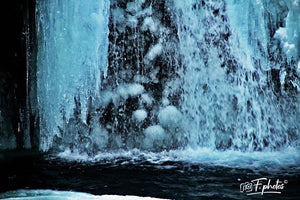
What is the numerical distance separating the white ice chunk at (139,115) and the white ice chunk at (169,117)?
11.5 inches

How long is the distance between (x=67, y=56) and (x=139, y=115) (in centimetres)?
159

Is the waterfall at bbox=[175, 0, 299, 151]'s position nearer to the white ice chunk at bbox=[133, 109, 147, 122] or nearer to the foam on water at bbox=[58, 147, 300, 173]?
the foam on water at bbox=[58, 147, 300, 173]

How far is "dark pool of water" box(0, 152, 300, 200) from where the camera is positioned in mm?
3787

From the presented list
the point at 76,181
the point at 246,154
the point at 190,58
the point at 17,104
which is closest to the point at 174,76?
the point at 190,58

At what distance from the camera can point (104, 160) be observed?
5.43 m

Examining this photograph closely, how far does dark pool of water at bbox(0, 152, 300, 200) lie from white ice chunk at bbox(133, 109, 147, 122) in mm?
1541

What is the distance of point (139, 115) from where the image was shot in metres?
6.86

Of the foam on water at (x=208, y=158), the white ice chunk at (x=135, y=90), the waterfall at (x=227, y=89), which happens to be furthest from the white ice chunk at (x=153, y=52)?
the foam on water at (x=208, y=158)

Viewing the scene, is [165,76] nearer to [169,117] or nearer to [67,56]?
[169,117]

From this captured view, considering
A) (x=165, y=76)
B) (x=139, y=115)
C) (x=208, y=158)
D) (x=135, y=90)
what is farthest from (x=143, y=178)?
(x=165, y=76)

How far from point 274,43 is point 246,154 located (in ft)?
6.11

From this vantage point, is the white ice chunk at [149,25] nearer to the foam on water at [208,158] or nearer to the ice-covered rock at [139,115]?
the ice-covered rock at [139,115]

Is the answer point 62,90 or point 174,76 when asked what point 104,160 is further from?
point 174,76

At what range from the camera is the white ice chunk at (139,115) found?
6.86 m
